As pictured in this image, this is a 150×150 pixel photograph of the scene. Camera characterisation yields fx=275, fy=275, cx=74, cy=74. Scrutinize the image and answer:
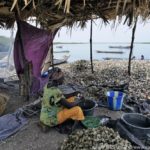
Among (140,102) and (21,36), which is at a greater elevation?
(21,36)

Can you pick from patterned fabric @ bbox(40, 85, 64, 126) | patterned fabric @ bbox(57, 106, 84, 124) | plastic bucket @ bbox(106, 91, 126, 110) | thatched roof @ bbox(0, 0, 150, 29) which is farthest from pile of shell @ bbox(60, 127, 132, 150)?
thatched roof @ bbox(0, 0, 150, 29)

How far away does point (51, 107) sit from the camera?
12.3ft

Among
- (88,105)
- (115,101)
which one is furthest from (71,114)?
(115,101)

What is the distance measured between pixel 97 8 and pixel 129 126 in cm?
241

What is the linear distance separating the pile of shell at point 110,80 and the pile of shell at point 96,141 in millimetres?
2197

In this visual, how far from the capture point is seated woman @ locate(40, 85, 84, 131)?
364 cm

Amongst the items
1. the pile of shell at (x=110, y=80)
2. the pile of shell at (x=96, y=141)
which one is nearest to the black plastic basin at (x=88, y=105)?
the pile of shell at (x=110, y=80)

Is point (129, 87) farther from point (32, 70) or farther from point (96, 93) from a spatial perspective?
point (32, 70)

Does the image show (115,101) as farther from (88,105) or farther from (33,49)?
(33,49)

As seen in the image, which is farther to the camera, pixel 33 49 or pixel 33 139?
pixel 33 49

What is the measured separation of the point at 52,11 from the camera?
4918 mm

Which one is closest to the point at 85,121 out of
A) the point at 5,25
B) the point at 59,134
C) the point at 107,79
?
the point at 59,134

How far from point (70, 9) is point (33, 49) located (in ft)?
3.24

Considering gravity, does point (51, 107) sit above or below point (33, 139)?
above
